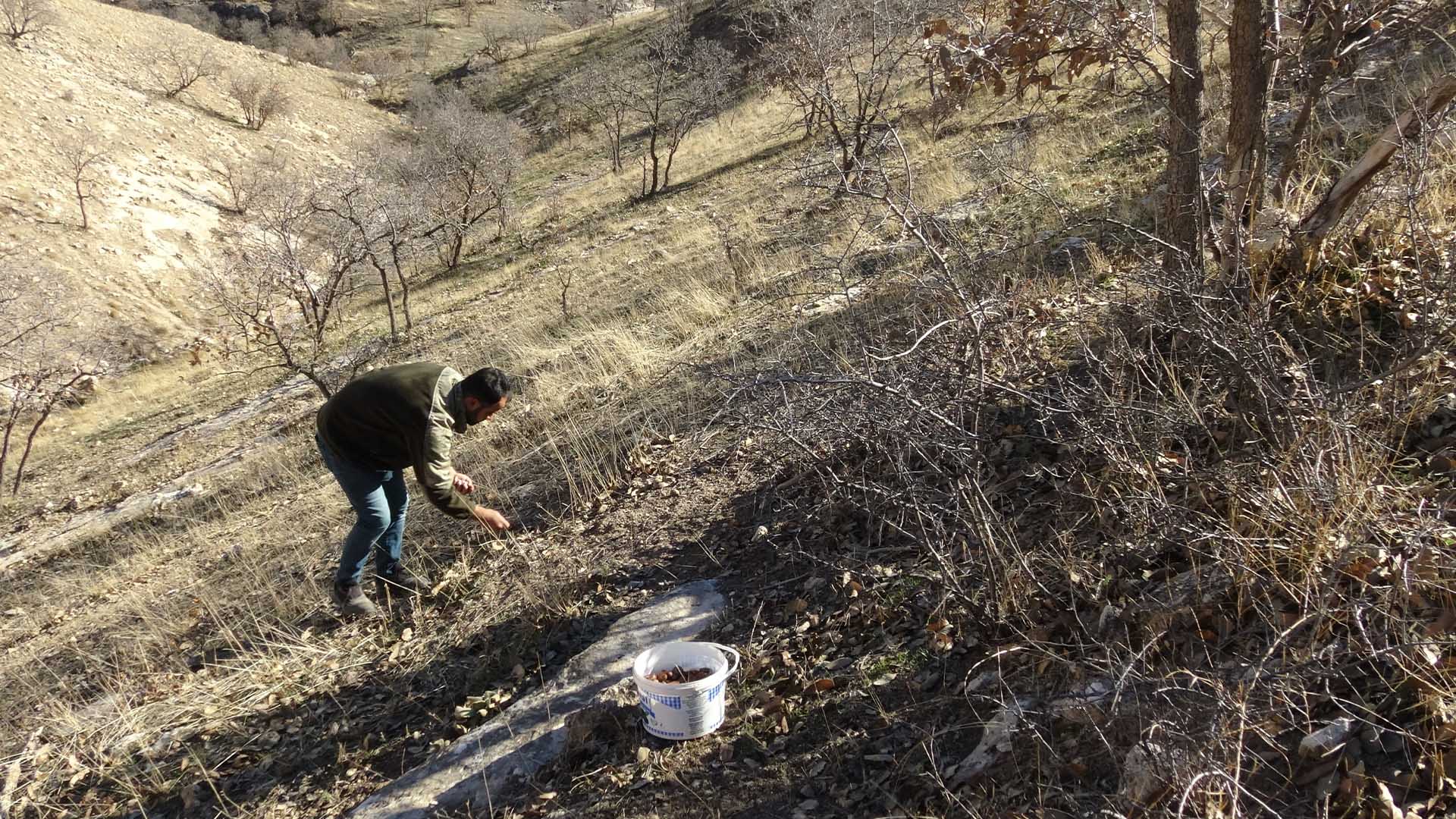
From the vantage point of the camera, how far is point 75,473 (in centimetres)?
1187

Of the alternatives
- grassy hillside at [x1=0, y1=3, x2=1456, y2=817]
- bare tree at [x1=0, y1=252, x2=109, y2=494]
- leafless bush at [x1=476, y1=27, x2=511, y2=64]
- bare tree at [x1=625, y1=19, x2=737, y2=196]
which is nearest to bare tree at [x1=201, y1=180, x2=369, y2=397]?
bare tree at [x1=0, y1=252, x2=109, y2=494]

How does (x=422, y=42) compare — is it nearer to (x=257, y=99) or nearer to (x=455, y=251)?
(x=257, y=99)

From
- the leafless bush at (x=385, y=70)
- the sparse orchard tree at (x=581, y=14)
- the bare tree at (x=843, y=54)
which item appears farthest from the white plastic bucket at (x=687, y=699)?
the sparse orchard tree at (x=581, y=14)

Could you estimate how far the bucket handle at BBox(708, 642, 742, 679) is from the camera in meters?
2.83

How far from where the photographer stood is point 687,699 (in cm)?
275

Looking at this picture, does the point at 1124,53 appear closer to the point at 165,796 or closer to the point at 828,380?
the point at 828,380

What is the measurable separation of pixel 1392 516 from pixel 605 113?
91.7ft

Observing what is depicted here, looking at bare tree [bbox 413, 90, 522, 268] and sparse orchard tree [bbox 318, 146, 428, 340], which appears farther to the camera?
bare tree [bbox 413, 90, 522, 268]

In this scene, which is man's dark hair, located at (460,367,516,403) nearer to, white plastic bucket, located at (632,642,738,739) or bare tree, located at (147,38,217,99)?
white plastic bucket, located at (632,642,738,739)

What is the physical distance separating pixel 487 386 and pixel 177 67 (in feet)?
101

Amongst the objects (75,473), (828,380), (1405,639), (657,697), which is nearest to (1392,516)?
(1405,639)

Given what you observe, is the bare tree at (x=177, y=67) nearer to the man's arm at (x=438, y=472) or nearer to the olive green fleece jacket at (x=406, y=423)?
the olive green fleece jacket at (x=406, y=423)

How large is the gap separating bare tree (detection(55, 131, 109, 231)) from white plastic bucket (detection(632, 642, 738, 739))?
21.0 meters

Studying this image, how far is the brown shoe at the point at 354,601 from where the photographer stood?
4484mm
